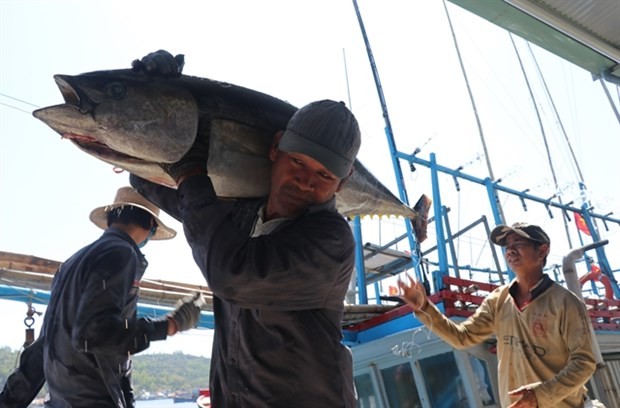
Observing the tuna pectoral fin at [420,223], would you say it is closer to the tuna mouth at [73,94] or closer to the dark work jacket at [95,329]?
the dark work jacket at [95,329]

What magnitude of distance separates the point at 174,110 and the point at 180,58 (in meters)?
0.22

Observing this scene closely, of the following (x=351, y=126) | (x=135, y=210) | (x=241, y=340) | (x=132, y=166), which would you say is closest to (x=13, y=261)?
(x=135, y=210)

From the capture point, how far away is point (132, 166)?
1399 millimetres

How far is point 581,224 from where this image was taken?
11820mm

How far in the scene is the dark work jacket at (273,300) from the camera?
1.13 meters

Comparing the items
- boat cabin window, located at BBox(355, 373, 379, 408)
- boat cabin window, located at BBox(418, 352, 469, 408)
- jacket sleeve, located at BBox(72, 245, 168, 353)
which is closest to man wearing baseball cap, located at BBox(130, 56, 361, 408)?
jacket sleeve, located at BBox(72, 245, 168, 353)

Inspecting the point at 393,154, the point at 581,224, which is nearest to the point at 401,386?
the point at 393,154

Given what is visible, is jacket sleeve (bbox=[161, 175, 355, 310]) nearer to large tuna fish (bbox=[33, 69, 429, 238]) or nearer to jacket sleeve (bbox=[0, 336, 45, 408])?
large tuna fish (bbox=[33, 69, 429, 238])

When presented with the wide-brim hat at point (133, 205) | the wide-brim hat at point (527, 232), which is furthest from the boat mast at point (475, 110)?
the wide-brim hat at point (133, 205)

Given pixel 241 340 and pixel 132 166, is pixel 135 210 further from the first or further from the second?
pixel 241 340

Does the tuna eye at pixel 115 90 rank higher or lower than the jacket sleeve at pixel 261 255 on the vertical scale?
higher

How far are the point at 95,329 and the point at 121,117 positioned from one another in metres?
1.11

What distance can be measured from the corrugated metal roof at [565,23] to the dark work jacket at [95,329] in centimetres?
253

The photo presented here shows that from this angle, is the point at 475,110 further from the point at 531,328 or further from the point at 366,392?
the point at 531,328
